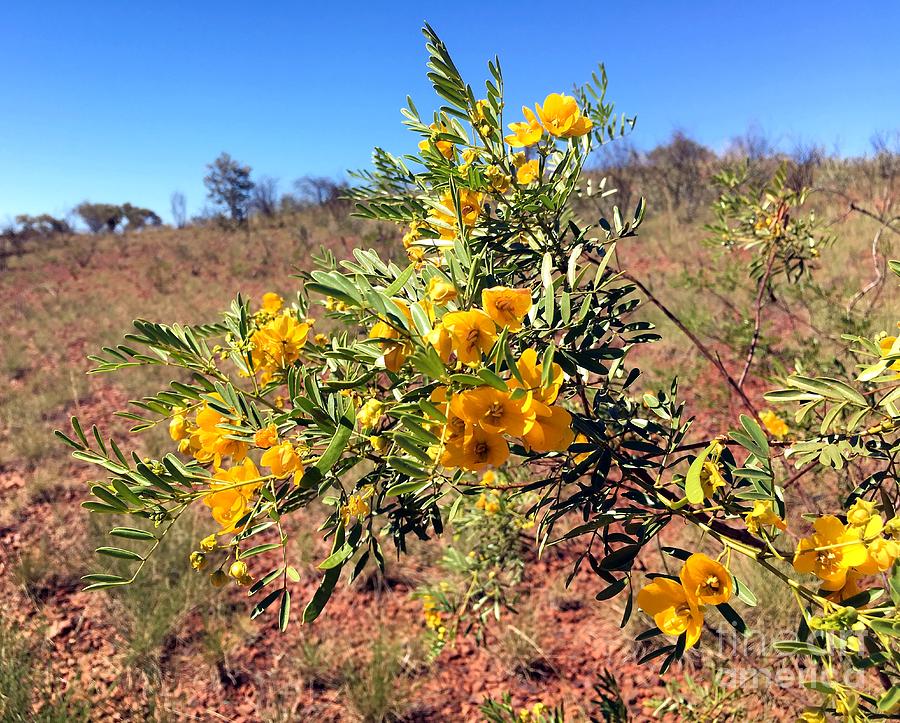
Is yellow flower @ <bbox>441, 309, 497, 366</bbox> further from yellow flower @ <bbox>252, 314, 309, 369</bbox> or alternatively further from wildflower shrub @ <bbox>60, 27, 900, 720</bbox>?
yellow flower @ <bbox>252, 314, 309, 369</bbox>

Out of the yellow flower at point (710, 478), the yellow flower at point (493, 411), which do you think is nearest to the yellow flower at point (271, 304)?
the yellow flower at point (493, 411)

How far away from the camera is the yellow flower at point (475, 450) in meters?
0.55

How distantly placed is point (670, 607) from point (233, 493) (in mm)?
630

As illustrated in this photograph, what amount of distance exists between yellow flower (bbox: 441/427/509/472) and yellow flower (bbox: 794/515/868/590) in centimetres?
39

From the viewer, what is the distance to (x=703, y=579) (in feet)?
2.15

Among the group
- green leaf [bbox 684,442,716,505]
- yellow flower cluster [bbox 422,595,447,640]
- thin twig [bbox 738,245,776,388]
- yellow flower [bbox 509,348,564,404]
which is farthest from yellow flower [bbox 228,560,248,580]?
yellow flower cluster [bbox 422,595,447,640]

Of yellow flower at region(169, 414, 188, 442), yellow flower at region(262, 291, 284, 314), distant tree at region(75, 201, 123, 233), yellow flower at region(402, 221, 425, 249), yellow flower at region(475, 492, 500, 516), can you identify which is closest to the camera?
yellow flower at region(169, 414, 188, 442)

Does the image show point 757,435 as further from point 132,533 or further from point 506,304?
point 132,533

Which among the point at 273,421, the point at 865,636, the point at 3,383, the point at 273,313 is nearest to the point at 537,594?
the point at 865,636

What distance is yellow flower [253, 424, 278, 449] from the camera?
0.64m

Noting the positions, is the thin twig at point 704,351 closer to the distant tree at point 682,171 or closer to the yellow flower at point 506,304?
the yellow flower at point 506,304

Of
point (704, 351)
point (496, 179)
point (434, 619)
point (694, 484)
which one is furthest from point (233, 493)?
point (434, 619)

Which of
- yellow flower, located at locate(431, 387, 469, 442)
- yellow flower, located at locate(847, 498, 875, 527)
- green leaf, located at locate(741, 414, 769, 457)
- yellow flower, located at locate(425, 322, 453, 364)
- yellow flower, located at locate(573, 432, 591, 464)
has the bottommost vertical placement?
yellow flower, located at locate(847, 498, 875, 527)

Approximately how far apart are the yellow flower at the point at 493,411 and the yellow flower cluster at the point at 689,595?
300 millimetres
